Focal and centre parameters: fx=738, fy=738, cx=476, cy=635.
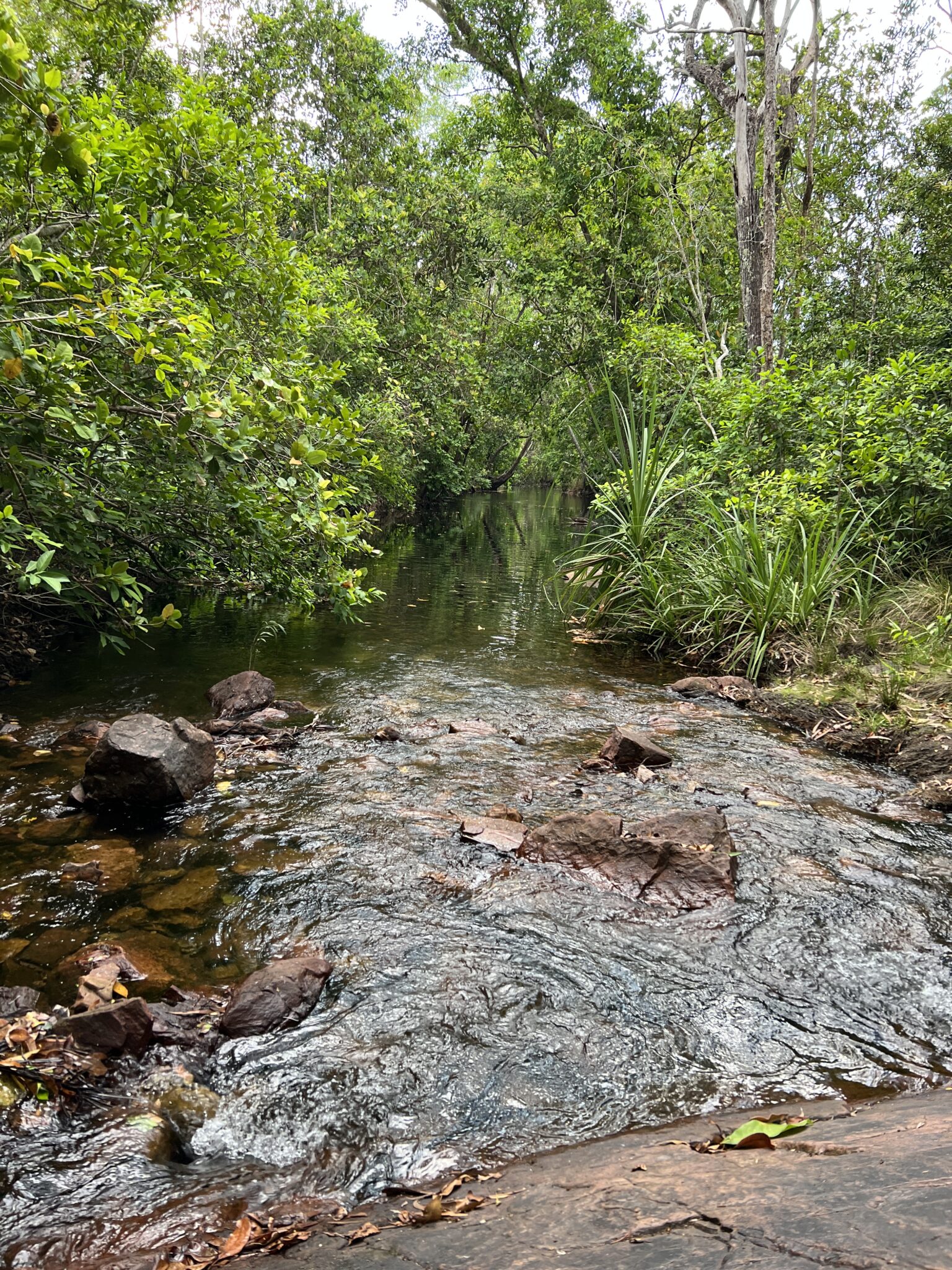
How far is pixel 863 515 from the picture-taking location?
24.1 feet

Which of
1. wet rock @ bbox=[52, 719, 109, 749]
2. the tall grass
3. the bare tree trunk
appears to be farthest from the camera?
the bare tree trunk

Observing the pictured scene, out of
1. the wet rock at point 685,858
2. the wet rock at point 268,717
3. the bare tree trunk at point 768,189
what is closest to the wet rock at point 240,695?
the wet rock at point 268,717

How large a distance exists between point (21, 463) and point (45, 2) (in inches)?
421

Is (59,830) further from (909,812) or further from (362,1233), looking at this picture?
(909,812)

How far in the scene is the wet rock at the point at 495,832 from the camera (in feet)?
12.5

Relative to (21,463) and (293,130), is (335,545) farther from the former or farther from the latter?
(293,130)

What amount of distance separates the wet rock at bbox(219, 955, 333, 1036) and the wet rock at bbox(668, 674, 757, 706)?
4.86 m

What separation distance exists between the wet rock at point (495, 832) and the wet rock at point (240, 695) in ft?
8.25

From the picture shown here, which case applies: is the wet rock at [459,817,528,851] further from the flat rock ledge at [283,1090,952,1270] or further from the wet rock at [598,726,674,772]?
the flat rock ledge at [283,1090,952,1270]

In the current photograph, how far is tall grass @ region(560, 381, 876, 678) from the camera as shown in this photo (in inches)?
279

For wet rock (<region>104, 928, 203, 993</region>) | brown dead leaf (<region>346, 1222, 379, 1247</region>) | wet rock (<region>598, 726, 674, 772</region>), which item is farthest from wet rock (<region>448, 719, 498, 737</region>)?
brown dead leaf (<region>346, 1222, 379, 1247</region>)

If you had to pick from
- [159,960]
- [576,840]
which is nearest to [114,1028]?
[159,960]

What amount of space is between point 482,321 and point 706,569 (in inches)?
733

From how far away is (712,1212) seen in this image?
4.38 ft
